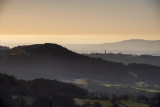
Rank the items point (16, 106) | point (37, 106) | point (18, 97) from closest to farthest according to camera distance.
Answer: point (16, 106) < point (37, 106) < point (18, 97)

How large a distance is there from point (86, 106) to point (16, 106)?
147 ft

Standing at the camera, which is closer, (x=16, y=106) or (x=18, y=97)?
(x=16, y=106)

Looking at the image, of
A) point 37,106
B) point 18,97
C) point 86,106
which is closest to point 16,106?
point 37,106

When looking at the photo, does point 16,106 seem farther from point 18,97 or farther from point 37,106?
point 18,97

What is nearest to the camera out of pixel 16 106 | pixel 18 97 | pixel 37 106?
pixel 16 106

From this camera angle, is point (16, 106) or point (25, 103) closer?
point (16, 106)

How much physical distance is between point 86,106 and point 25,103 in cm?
3328

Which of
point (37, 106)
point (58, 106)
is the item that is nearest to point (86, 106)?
point (58, 106)

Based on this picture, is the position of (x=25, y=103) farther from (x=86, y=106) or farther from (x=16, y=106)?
(x=86, y=106)

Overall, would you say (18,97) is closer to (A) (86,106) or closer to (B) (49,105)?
(B) (49,105)

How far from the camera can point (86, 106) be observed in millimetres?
198875

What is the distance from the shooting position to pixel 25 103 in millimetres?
181375

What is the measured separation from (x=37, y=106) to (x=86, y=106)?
3047 cm

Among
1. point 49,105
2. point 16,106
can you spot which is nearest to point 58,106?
point 49,105
